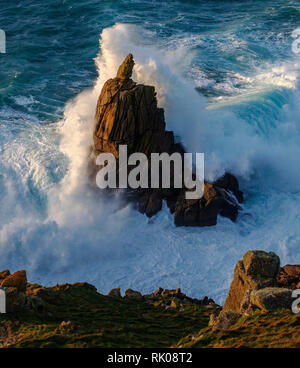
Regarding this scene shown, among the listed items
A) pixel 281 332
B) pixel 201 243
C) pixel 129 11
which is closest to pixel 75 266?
pixel 201 243

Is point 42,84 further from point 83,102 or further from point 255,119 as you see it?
point 255,119

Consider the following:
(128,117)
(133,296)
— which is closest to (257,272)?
(133,296)

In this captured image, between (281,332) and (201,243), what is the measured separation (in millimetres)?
9767

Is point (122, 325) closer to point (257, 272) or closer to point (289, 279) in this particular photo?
point (257, 272)

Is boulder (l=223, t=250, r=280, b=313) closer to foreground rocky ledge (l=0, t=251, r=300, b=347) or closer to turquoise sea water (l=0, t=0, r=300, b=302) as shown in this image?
foreground rocky ledge (l=0, t=251, r=300, b=347)

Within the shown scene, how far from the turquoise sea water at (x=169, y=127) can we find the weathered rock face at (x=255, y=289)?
4.56 metres

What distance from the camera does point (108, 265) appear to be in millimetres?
17328

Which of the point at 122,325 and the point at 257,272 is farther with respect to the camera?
the point at 257,272

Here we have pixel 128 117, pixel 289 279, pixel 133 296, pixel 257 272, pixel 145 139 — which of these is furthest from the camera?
pixel 145 139

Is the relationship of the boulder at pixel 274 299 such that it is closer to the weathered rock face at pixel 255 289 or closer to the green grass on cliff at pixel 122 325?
the weathered rock face at pixel 255 289

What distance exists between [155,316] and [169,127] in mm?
11068

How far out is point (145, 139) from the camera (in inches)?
730

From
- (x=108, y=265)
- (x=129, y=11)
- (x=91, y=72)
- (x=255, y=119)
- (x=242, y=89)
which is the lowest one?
(x=108, y=265)

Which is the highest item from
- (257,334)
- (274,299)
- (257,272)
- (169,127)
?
(169,127)
